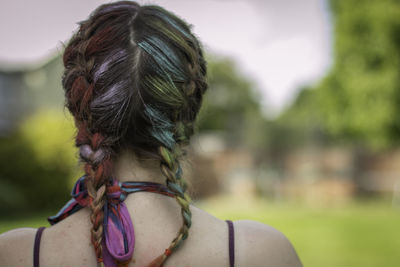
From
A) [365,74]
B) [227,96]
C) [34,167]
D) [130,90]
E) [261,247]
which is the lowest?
[227,96]

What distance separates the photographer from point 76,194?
1.21 meters

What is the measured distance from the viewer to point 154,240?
3.83 ft

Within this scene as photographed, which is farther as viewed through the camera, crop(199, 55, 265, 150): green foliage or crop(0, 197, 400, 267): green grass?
crop(199, 55, 265, 150): green foliage

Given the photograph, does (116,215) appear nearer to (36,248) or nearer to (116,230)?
(116,230)

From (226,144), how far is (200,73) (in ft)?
75.5

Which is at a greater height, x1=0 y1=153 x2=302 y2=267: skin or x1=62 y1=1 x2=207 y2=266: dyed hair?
x1=62 y1=1 x2=207 y2=266: dyed hair

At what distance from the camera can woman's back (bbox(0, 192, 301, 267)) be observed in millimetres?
1148

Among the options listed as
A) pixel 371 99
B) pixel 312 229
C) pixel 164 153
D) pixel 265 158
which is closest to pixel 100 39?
pixel 164 153

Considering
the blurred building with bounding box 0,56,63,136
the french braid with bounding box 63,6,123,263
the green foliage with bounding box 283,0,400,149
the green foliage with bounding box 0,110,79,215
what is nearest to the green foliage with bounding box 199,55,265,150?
the blurred building with bounding box 0,56,63,136

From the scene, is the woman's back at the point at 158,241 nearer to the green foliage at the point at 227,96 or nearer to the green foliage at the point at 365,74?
the green foliage at the point at 365,74

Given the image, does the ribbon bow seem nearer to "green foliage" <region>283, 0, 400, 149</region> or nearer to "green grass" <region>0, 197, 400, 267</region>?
"green grass" <region>0, 197, 400, 267</region>

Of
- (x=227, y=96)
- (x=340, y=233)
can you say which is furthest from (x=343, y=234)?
(x=227, y=96)

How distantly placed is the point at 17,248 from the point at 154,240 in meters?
0.36

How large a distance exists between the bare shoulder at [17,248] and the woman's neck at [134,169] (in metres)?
0.29
